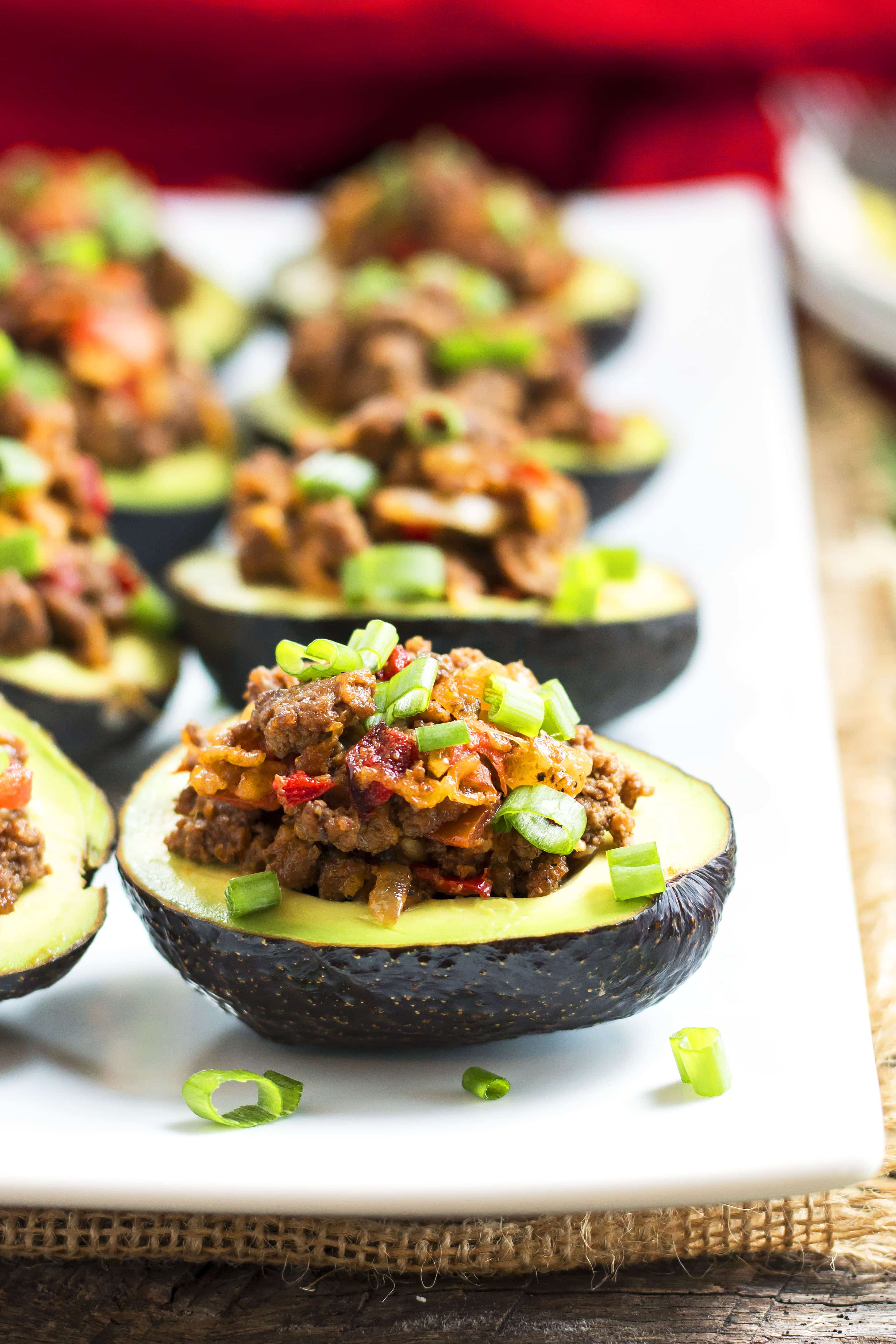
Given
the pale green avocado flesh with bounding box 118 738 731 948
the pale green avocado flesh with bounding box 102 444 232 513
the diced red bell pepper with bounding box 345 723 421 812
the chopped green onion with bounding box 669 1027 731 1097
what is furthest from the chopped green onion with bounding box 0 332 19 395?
the chopped green onion with bounding box 669 1027 731 1097

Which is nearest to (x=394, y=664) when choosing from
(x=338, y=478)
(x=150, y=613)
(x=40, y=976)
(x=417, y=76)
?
(x=40, y=976)

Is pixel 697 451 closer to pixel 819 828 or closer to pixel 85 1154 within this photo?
pixel 819 828

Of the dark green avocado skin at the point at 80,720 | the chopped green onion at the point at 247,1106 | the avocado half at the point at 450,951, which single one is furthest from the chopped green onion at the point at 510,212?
the chopped green onion at the point at 247,1106

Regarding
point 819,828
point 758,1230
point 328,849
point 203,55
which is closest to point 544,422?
point 819,828

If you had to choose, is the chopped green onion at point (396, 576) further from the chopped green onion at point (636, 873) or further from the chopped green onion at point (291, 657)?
the chopped green onion at point (636, 873)

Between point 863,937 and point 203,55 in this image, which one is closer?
point 863,937

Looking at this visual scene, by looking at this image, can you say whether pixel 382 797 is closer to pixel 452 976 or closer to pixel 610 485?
pixel 452 976
